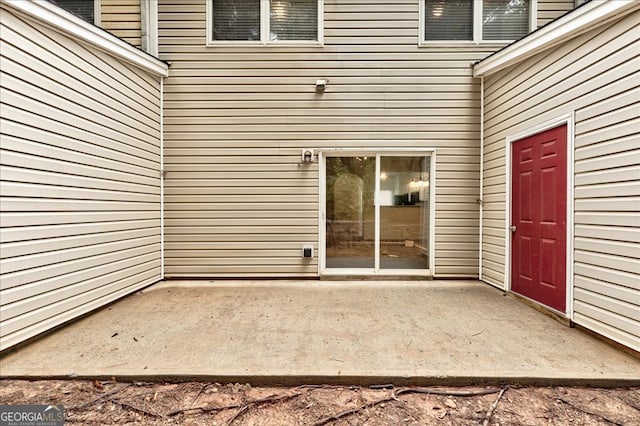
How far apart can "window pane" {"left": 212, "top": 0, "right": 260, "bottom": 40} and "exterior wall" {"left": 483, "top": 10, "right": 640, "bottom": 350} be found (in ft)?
12.5

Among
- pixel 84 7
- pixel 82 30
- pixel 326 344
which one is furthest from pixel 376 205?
pixel 84 7

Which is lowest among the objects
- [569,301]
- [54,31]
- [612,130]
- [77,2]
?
[569,301]

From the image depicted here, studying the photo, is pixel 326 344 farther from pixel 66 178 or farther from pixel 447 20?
pixel 447 20

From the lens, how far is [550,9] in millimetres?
4281

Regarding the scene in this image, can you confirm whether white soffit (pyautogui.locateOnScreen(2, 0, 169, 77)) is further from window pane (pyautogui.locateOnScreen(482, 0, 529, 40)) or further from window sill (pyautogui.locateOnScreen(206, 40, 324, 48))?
window pane (pyautogui.locateOnScreen(482, 0, 529, 40))

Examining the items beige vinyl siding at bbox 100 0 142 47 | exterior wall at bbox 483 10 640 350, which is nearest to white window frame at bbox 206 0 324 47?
beige vinyl siding at bbox 100 0 142 47

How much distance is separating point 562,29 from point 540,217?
1911 millimetres

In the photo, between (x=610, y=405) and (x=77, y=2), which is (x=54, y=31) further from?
(x=610, y=405)

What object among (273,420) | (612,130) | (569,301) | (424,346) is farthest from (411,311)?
(612,130)

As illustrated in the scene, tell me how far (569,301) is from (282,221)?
11.4ft

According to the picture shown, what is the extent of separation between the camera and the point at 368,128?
14.3 feet

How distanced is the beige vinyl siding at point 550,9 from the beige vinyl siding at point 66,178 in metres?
5.75

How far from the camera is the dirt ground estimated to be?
1.68 meters

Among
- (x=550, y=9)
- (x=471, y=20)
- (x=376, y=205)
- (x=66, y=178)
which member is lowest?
(x=376, y=205)
